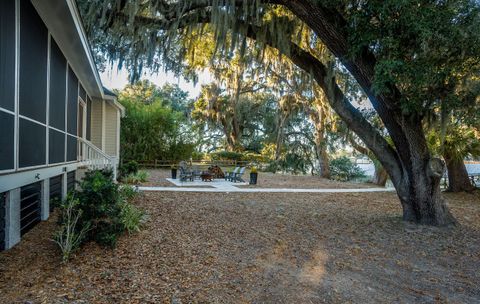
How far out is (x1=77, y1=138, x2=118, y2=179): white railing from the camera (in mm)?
9383

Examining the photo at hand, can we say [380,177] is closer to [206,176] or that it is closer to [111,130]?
[206,176]

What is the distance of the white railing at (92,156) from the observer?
369 inches

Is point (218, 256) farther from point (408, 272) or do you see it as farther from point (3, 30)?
point (3, 30)

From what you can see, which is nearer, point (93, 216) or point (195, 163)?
point (93, 216)

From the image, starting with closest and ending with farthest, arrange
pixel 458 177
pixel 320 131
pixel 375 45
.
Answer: pixel 375 45, pixel 458 177, pixel 320 131

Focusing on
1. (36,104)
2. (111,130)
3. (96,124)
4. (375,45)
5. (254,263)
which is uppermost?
(375,45)

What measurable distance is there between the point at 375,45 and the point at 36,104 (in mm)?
5939

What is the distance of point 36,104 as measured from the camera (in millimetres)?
5121

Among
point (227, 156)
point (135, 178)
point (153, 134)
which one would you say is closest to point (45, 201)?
point (135, 178)

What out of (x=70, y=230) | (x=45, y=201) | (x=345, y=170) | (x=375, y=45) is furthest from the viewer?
(x=345, y=170)

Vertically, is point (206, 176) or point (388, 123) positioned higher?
point (388, 123)

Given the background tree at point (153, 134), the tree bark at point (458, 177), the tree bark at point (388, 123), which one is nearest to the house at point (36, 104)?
the tree bark at point (388, 123)

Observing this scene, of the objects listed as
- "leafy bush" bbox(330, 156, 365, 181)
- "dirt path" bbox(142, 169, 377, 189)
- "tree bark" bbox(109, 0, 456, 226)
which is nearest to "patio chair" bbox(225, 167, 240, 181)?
"dirt path" bbox(142, 169, 377, 189)

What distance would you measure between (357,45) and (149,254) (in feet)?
16.3
